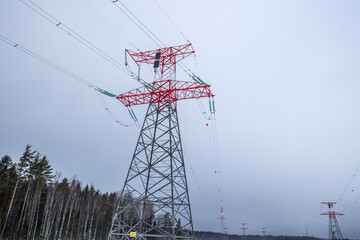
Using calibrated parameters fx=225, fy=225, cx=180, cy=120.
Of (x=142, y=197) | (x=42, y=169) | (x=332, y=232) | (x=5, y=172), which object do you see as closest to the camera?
(x=142, y=197)

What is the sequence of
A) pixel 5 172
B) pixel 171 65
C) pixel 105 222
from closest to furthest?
1. pixel 171 65
2. pixel 5 172
3. pixel 105 222

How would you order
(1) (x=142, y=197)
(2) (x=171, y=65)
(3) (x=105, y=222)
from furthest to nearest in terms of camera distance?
(3) (x=105, y=222), (2) (x=171, y=65), (1) (x=142, y=197)

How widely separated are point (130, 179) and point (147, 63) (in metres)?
9.65

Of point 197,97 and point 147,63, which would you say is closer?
point 197,97

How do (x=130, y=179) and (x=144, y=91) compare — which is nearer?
(x=130, y=179)

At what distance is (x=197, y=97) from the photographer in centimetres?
1725

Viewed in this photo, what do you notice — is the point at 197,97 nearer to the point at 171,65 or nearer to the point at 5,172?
the point at 171,65

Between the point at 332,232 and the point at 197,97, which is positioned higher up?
the point at 197,97

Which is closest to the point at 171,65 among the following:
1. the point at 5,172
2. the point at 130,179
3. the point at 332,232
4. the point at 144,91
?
the point at 144,91

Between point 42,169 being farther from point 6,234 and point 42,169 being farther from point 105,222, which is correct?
point 105,222

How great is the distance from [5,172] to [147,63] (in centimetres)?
3144

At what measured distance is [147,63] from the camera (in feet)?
62.2

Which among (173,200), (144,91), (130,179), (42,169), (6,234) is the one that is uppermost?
(144,91)

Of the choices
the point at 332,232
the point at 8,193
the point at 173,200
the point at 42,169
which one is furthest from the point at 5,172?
the point at 332,232
